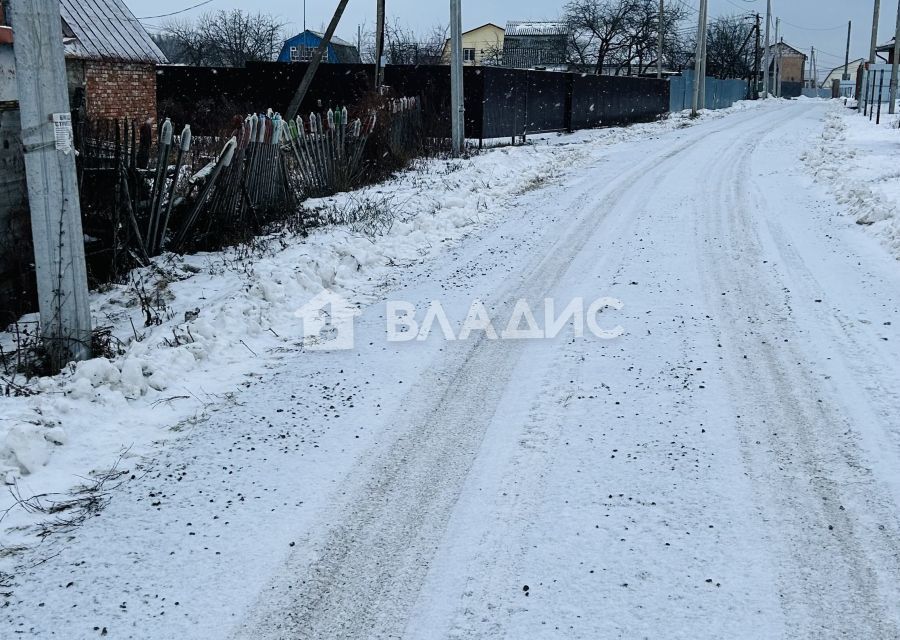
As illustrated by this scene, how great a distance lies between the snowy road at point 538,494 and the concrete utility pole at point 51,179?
132 centimetres

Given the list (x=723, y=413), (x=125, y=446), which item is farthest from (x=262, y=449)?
(x=723, y=413)

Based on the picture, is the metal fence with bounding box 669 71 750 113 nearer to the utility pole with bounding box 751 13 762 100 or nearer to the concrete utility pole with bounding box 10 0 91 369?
the utility pole with bounding box 751 13 762 100

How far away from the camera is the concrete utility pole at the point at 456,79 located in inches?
709

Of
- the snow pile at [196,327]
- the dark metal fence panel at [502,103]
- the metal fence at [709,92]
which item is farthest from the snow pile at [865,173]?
the metal fence at [709,92]

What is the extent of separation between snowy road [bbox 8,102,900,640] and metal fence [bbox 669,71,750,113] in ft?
135

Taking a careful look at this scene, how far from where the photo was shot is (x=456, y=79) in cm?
1820

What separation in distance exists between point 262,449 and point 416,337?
2103 mm

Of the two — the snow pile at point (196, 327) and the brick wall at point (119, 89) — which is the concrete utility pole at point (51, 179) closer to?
the snow pile at point (196, 327)

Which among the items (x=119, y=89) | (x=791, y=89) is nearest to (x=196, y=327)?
(x=119, y=89)

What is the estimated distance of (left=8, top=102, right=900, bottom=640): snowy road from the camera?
3.04 meters

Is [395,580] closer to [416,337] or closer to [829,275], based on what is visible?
[416,337]

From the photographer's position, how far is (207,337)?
5.91m

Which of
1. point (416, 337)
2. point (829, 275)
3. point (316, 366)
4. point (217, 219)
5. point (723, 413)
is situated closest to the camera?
point (723, 413)

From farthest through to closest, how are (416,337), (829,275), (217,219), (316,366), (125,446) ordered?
(217,219) → (829,275) → (416,337) → (316,366) → (125,446)
